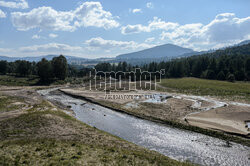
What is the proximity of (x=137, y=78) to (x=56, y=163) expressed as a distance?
121270 mm

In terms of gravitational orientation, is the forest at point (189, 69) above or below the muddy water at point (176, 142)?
above

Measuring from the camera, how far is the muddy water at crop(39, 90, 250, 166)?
2309 centimetres

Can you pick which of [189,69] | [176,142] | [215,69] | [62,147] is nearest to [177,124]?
[176,142]

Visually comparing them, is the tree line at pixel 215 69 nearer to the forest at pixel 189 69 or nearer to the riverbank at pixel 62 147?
the forest at pixel 189 69

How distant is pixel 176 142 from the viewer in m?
28.0

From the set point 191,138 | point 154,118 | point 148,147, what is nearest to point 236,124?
point 191,138

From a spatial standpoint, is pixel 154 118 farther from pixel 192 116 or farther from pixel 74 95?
pixel 74 95

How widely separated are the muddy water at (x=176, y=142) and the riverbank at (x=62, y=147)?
335 centimetres

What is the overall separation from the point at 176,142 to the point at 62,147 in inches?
715

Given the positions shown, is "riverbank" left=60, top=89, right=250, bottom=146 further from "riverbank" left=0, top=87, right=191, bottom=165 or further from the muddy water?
"riverbank" left=0, top=87, right=191, bottom=165

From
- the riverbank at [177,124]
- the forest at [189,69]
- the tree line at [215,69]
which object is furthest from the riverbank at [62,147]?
the tree line at [215,69]

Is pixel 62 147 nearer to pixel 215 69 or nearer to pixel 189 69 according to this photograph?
pixel 215 69

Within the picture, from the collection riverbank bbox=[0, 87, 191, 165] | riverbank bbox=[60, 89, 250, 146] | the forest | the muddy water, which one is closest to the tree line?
the forest

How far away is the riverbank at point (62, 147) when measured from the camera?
19.2 m
